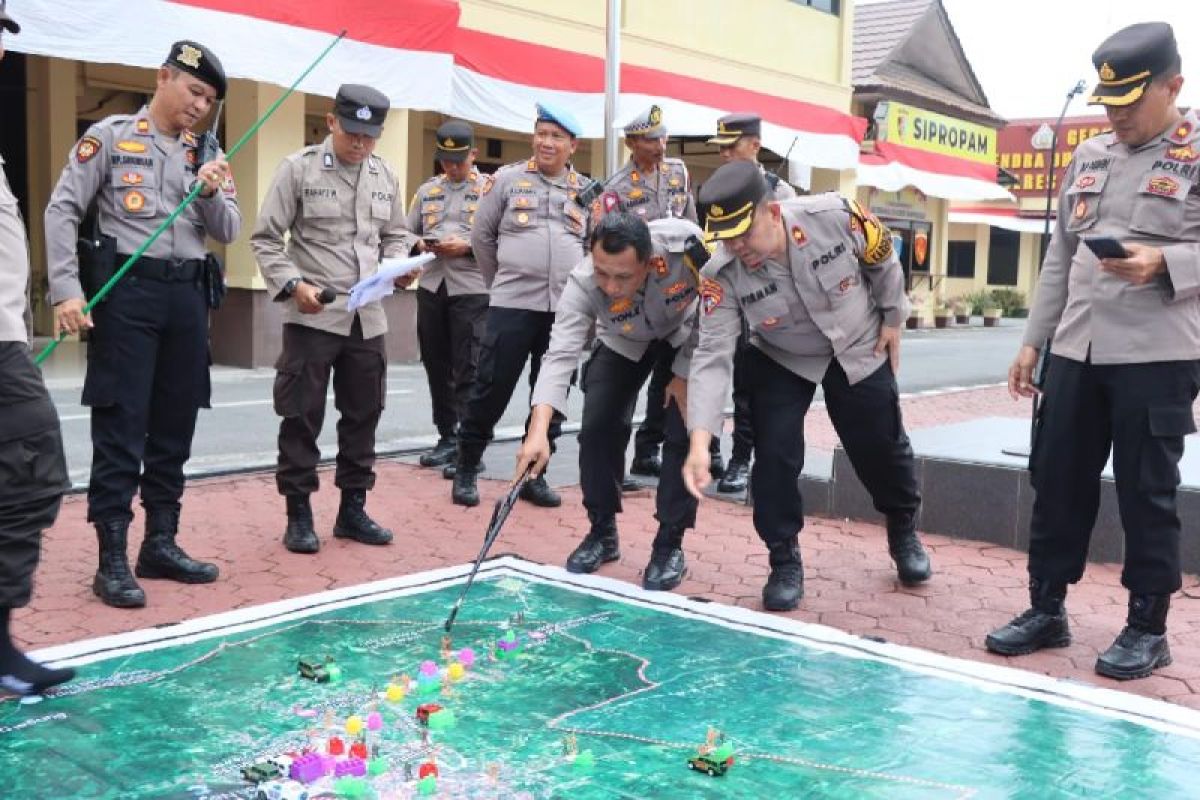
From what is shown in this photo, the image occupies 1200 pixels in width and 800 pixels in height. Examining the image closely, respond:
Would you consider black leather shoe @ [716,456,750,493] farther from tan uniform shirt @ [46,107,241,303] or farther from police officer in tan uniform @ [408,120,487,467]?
tan uniform shirt @ [46,107,241,303]

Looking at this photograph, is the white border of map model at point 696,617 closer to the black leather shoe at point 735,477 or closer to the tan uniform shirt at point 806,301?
the tan uniform shirt at point 806,301

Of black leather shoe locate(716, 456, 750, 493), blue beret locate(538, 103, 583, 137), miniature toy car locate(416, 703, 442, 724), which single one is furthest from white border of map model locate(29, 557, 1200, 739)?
blue beret locate(538, 103, 583, 137)

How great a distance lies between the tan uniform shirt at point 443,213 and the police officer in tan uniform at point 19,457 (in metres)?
3.48

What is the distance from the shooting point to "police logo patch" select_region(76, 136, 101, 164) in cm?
411

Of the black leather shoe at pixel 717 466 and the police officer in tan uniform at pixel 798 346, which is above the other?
the police officer in tan uniform at pixel 798 346

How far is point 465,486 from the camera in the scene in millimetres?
5926

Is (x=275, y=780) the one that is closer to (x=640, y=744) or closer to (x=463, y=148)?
(x=640, y=744)

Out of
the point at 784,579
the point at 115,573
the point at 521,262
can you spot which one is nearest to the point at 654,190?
the point at 521,262

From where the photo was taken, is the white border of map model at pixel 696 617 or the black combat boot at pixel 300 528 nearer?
the white border of map model at pixel 696 617

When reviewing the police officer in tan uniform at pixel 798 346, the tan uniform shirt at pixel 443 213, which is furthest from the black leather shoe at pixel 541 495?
the police officer in tan uniform at pixel 798 346

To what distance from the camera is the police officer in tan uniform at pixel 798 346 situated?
4.04 metres

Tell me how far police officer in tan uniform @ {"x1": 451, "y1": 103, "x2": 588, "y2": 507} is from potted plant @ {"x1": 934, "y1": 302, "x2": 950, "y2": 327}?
21.3m

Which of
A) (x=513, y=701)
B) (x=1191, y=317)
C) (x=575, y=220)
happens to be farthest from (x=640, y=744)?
(x=575, y=220)

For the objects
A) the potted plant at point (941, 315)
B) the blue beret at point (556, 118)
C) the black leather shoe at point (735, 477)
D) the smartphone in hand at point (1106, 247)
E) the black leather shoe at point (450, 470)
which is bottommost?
Result: the black leather shoe at point (450, 470)
